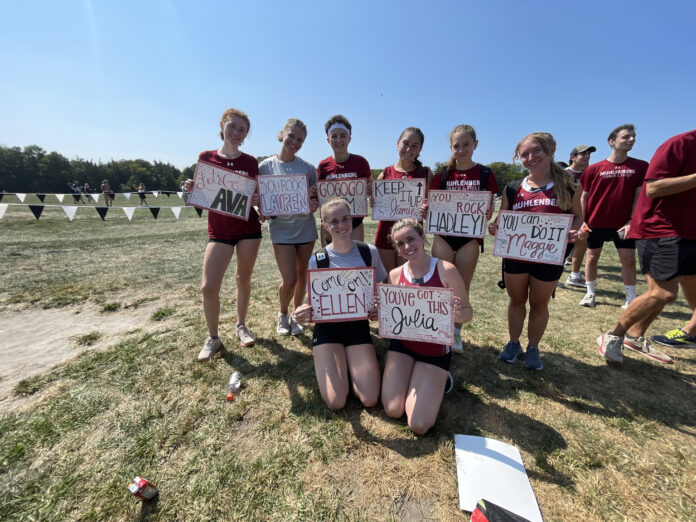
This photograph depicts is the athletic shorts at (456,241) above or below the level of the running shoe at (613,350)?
above

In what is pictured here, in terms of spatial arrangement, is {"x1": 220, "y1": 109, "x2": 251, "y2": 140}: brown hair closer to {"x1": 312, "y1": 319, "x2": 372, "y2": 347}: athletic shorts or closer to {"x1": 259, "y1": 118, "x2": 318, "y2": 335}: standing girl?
{"x1": 259, "y1": 118, "x2": 318, "y2": 335}: standing girl

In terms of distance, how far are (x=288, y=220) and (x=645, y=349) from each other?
4.79 meters

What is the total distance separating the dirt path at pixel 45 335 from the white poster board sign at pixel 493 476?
407cm

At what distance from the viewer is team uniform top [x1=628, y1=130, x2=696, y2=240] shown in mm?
2691

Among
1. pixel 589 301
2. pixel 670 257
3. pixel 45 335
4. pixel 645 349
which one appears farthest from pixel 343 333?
pixel 589 301

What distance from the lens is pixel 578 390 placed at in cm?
298

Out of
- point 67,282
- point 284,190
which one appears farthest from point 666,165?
point 67,282

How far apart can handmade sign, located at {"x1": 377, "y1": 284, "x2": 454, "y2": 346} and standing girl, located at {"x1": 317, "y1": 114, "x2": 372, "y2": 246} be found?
1.15 metres

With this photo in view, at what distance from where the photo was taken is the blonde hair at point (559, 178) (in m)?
2.67

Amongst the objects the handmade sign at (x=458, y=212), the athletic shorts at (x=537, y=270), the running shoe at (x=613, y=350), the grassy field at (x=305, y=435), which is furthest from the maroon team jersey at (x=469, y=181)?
the running shoe at (x=613, y=350)

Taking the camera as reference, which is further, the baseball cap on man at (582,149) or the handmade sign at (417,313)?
the baseball cap on man at (582,149)

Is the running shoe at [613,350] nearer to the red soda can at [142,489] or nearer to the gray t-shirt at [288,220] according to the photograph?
the gray t-shirt at [288,220]

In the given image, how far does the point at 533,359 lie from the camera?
3.29 m

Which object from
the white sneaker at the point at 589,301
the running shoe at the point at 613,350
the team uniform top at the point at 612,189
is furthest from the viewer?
the white sneaker at the point at 589,301
